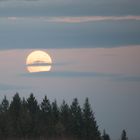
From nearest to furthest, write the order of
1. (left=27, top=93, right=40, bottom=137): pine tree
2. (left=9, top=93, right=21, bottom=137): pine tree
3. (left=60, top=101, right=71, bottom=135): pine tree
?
(left=9, top=93, right=21, bottom=137): pine tree → (left=27, top=93, right=40, bottom=137): pine tree → (left=60, top=101, right=71, bottom=135): pine tree

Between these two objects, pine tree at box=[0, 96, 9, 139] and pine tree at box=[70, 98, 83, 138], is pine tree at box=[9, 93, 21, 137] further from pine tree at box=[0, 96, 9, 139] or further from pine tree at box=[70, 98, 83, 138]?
pine tree at box=[70, 98, 83, 138]

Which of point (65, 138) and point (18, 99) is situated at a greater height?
point (18, 99)

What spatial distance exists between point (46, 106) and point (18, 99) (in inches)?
273

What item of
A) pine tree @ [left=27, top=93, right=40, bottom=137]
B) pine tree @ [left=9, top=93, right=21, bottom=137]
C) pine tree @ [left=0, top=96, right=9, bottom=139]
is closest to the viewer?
pine tree @ [left=0, top=96, right=9, bottom=139]

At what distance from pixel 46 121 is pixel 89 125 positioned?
10209 millimetres

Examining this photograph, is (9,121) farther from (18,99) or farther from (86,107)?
(86,107)

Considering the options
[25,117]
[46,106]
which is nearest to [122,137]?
[46,106]

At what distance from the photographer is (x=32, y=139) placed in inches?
4638

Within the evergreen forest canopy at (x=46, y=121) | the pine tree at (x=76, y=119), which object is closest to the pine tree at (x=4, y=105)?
the evergreen forest canopy at (x=46, y=121)

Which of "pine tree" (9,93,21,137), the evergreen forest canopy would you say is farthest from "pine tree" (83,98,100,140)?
"pine tree" (9,93,21,137)

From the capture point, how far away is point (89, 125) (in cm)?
14400

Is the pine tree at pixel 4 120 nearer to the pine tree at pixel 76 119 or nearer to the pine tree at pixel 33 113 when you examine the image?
the pine tree at pixel 33 113

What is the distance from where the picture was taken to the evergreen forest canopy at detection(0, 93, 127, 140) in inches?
4879

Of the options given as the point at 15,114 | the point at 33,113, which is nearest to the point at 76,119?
the point at 33,113
